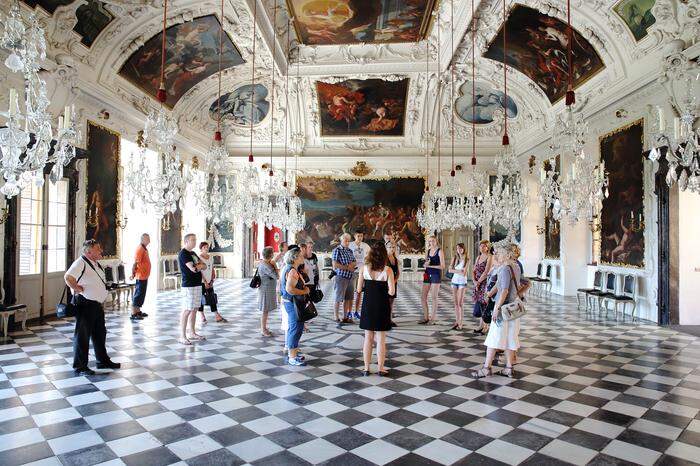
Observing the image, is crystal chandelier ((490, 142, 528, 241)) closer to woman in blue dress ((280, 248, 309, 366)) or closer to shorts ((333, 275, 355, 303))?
shorts ((333, 275, 355, 303))

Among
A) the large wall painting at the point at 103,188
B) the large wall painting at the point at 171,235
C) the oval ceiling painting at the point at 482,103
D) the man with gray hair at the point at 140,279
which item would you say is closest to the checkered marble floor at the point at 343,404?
the man with gray hair at the point at 140,279

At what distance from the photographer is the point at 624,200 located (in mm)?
11422

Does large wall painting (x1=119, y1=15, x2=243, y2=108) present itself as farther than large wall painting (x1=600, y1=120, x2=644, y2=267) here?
Yes

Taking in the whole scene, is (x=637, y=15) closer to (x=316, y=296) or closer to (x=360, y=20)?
(x=360, y=20)

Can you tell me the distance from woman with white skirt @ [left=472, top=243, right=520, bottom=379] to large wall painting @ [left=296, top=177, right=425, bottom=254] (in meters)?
14.8

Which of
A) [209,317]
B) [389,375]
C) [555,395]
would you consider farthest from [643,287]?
[209,317]

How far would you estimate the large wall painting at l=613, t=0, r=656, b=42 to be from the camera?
9.44m

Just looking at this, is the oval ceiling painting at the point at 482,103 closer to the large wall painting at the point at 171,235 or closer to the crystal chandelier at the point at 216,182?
the crystal chandelier at the point at 216,182

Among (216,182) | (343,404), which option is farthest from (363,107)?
(343,404)

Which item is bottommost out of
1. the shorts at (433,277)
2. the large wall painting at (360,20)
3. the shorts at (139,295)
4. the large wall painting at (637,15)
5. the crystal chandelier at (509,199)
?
the shorts at (139,295)

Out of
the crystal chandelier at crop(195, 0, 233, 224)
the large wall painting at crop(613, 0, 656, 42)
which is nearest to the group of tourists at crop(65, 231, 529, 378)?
the crystal chandelier at crop(195, 0, 233, 224)

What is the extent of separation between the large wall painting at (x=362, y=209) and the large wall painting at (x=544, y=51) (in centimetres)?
740

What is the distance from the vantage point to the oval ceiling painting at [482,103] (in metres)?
17.9

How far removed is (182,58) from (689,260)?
14.7 metres
